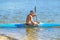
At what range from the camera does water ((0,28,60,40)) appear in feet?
34.9

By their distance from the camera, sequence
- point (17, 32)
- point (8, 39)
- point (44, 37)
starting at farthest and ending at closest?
point (17, 32), point (44, 37), point (8, 39)

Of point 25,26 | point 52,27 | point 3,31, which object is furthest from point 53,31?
point 3,31

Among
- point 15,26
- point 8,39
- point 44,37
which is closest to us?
point 8,39

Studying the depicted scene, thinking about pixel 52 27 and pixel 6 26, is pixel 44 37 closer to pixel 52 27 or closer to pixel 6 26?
pixel 52 27

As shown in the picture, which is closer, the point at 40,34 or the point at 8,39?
the point at 8,39

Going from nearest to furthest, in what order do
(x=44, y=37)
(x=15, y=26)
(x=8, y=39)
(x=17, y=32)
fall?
(x=8, y=39) < (x=44, y=37) < (x=17, y=32) < (x=15, y=26)

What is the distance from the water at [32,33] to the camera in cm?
1063

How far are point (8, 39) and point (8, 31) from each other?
239 centimetres

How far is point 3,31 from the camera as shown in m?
12.1

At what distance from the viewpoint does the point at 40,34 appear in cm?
1130

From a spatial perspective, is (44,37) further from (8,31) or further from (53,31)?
(8,31)

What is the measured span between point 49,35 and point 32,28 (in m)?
1.62

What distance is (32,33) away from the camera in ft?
37.8

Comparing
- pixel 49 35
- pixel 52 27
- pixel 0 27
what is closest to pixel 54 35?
pixel 49 35
